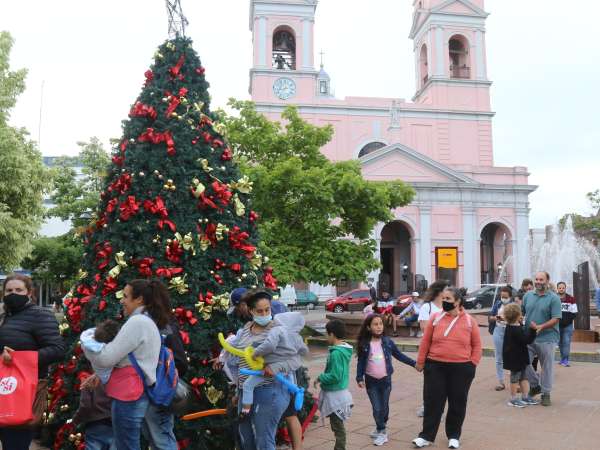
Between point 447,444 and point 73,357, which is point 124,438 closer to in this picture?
point 73,357

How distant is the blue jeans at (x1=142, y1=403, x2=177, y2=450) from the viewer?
4020 mm

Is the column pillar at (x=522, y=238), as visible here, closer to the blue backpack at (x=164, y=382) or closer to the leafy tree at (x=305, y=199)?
the leafy tree at (x=305, y=199)

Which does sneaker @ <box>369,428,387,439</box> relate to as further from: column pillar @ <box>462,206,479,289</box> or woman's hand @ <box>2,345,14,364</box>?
column pillar @ <box>462,206,479,289</box>

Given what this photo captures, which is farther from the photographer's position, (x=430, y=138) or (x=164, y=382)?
(x=430, y=138)

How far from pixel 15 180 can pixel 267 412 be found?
1454 cm

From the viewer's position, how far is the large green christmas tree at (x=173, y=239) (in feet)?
17.0

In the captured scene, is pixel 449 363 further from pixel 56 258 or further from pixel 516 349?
pixel 56 258

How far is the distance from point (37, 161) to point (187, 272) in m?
14.2

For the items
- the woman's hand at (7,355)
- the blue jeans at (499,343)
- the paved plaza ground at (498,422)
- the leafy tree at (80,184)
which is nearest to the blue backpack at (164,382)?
the woman's hand at (7,355)

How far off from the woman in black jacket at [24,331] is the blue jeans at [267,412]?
145 cm

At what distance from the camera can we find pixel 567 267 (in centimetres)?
2805

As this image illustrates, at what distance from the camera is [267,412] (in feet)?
13.9

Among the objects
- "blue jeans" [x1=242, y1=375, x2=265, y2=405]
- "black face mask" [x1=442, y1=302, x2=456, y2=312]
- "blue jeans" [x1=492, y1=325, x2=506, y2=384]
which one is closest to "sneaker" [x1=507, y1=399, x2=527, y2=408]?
"blue jeans" [x1=492, y1=325, x2=506, y2=384]

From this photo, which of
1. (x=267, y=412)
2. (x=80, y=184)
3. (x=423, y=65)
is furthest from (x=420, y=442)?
(x=423, y=65)
